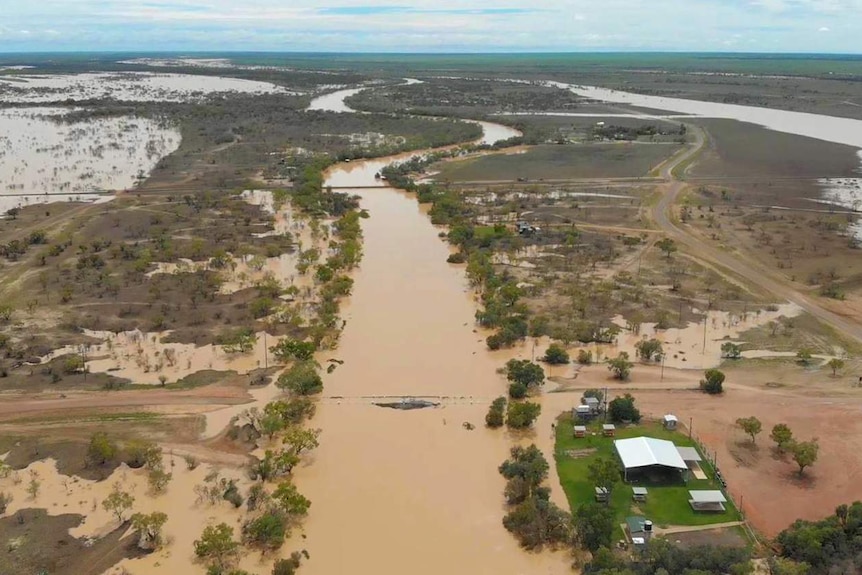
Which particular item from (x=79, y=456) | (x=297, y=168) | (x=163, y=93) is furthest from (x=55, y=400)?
(x=163, y=93)

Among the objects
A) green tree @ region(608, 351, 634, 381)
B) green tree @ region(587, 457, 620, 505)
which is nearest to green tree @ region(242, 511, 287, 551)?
green tree @ region(587, 457, 620, 505)

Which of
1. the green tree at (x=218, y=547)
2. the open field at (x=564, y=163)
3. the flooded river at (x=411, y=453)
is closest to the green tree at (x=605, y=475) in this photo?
the flooded river at (x=411, y=453)

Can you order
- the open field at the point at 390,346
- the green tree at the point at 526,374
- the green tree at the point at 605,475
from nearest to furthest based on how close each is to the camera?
the open field at the point at 390,346 → the green tree at the point at 605,475 → the green tree at the point at 526,374

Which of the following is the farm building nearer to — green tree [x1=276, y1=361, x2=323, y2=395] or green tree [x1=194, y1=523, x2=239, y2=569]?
green tree [x1=194, y1=523, x2=239, y2=569]

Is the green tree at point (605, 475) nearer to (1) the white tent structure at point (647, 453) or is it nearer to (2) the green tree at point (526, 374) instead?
(1) the white tent structure at point (647, 453)

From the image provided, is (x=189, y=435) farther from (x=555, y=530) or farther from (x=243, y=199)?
(x=243, y=199)
